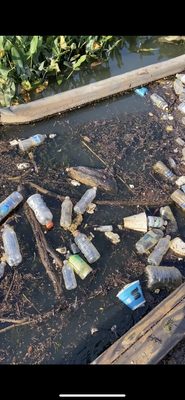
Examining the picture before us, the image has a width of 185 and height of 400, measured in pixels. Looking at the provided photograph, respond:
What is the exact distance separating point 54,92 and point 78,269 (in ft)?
9.96

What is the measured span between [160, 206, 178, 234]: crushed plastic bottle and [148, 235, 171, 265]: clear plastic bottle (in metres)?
0.13

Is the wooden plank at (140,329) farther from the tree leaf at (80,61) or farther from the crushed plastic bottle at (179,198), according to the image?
the tree leaf at (80,61)

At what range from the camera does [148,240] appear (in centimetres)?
418

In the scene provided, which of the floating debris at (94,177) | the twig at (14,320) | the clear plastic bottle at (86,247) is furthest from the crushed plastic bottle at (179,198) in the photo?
the twig at (14,320)

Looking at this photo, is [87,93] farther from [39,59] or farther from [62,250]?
[62,250]

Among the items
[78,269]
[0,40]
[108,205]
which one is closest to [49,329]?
[78,269]

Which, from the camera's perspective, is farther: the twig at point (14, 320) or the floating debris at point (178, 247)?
the floating debris at point (178, 247)

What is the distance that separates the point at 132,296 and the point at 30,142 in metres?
2.30

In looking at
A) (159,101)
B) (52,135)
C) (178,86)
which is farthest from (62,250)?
(178,86)

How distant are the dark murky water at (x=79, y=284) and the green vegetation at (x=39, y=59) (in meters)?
0.63

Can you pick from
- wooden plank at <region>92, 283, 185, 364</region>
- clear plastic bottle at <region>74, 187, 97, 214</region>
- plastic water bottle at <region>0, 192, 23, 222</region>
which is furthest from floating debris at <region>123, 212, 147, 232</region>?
plastic water bottle at <region>0, 192, 23, 222</region>

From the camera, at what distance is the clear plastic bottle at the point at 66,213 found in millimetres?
4258

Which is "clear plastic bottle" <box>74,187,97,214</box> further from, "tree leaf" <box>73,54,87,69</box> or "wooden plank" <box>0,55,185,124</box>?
"tree leaf" <box>73,54,87,69</box>

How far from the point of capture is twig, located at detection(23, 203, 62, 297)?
3.86m
